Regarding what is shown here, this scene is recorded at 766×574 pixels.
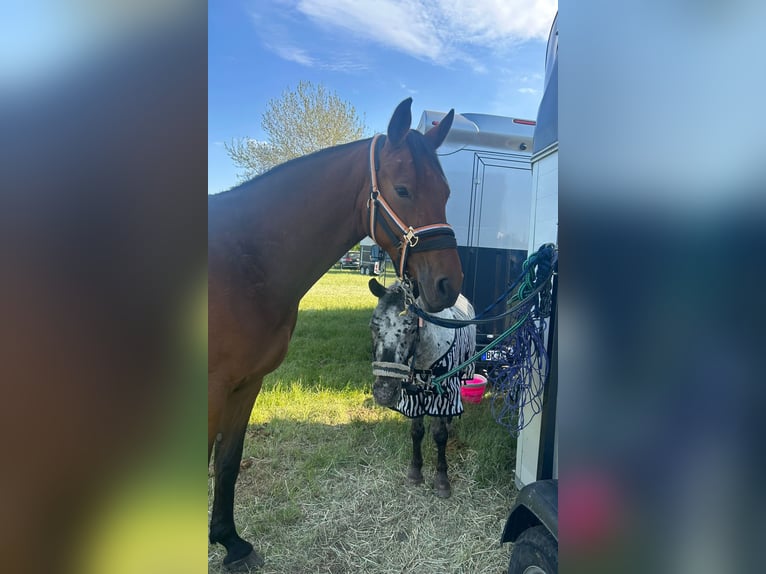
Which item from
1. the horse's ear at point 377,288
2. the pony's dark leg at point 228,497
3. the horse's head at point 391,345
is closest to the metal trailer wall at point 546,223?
the horse's head at point 391,345

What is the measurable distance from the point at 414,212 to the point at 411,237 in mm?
126

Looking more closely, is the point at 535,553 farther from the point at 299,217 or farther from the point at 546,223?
the point at 546,223

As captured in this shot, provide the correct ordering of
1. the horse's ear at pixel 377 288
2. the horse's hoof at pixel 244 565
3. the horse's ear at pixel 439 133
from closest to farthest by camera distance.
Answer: the horse's ear at pixel 439 133 < the horse's hoof at pixel 244 565 < the horse's ear at pixel 377 288

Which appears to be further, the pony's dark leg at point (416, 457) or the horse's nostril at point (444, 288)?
the pony's dark leg at point (416, 457)

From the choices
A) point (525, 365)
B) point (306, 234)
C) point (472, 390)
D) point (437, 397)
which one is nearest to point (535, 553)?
point (525, 365)

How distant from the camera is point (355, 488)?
9.83 ft

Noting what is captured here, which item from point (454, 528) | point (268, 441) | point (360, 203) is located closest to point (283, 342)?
point (360, 203)

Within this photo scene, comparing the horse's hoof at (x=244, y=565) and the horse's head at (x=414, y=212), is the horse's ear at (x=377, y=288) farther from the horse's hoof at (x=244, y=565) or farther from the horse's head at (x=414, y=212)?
the horse's hoof at (x=244, y=565)

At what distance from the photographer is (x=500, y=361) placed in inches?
97.0

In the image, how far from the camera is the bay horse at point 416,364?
2500 mm

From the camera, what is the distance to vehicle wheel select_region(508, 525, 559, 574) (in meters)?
1.37

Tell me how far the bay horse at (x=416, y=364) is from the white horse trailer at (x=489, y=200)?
2.08m

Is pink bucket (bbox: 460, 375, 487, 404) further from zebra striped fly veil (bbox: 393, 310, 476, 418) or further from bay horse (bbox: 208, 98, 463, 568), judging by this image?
bay horse (bbox: 208, 98, 463, 568)
